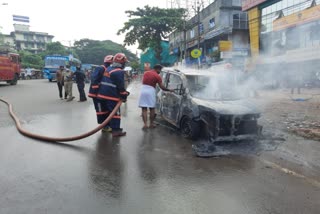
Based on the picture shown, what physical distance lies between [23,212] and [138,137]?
3.51m

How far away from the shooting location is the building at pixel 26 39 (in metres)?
84.9

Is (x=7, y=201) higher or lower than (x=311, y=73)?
lower

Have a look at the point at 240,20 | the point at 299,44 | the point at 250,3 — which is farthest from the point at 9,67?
the point at 240,20

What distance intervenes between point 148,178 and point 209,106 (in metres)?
2.12

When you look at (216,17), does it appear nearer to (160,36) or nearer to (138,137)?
(160,36)

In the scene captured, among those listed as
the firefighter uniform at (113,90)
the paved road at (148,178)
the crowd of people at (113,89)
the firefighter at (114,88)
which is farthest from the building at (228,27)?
the paved road at (148,178)

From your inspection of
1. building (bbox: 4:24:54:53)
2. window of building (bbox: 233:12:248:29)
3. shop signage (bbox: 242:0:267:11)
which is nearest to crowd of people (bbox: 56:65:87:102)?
shop signage (bbox: 242:0:267:11)

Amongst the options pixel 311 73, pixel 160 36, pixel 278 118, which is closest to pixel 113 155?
pixel 278 118

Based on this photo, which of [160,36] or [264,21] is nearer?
[264,21]

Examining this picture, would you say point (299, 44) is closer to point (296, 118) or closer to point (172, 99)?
point (296, 118)

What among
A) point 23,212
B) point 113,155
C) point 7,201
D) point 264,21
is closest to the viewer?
point 23,212

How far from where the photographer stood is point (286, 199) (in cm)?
343

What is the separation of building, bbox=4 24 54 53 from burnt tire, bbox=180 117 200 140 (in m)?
86.6

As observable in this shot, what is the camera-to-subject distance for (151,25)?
29.6m
